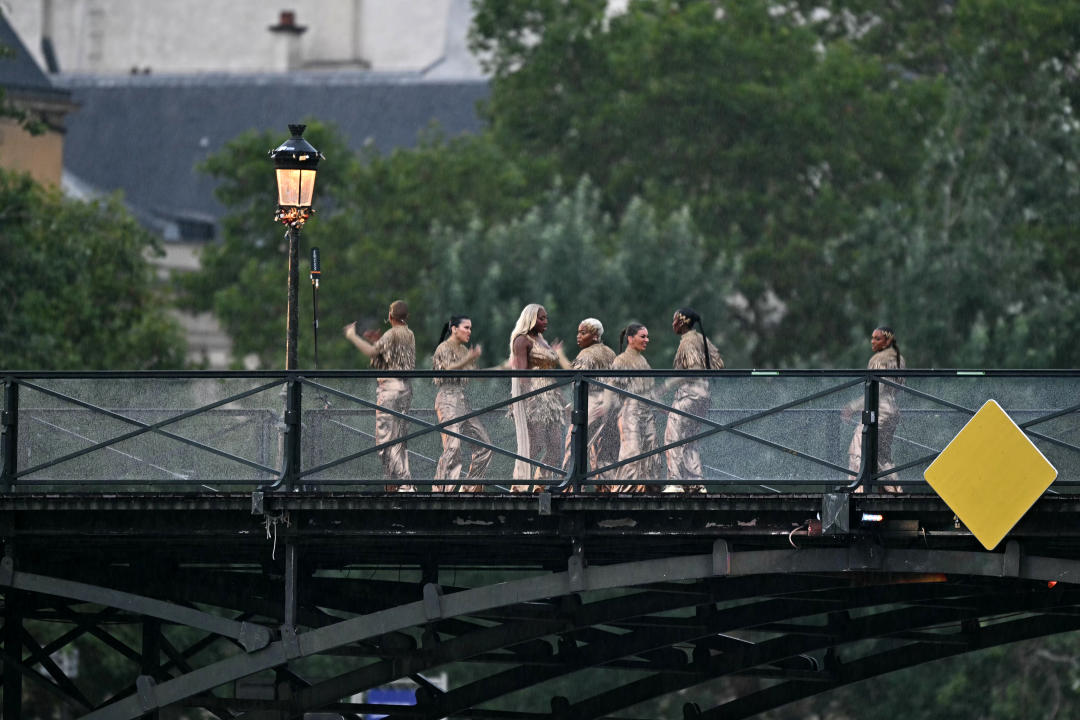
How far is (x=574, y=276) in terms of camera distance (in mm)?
51844

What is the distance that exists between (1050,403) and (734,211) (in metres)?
38.9

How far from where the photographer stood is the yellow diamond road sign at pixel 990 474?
21766mm

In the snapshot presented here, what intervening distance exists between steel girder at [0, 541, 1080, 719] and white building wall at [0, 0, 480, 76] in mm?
59714

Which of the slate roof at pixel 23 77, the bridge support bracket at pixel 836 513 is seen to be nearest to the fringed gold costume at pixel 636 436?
the bridge support bracket at pixel 836 513

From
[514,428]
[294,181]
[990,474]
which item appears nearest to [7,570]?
[294,181]

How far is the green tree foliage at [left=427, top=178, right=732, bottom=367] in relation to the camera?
5103 cm

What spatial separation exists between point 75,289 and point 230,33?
43.2 meters

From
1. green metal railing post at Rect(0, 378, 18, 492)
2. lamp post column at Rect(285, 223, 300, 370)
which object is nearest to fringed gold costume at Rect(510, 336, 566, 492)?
lamp post column at Rect(285, 223, 300, 370)

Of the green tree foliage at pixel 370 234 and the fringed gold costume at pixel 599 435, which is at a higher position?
the green tree foliage at pixel 370 234

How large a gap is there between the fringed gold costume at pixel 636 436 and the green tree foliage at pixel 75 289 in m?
21.5

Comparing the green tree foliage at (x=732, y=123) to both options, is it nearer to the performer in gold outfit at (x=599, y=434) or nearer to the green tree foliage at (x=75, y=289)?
the green tree foliage at (x=75, y=289)

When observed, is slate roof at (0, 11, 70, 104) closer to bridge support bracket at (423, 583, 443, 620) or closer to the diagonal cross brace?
the diagonal cross brace

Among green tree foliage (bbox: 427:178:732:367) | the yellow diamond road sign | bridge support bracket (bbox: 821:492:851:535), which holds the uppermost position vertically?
green tree foliage (bbox: 427:178:732:367)

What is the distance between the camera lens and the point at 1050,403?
22.4m
